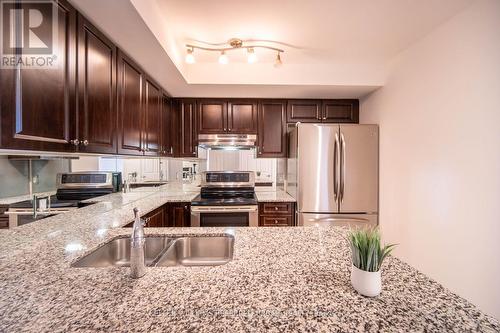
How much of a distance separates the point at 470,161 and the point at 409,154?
0.63 metres

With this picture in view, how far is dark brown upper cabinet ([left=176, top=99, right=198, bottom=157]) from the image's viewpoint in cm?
304

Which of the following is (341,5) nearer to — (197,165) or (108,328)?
(108,328)

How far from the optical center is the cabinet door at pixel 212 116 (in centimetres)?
303

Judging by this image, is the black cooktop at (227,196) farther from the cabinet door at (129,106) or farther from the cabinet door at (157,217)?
the cabinet door at (129,106)

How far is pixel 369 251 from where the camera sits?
68cm

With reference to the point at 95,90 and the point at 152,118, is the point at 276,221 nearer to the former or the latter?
the point at 152,118

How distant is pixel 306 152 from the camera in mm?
2584

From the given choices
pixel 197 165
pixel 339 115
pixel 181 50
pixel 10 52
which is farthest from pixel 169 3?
pixel 339 115

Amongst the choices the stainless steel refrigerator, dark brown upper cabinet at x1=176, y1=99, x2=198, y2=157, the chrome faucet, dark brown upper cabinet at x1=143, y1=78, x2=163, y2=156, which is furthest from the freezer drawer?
the chrome faucet

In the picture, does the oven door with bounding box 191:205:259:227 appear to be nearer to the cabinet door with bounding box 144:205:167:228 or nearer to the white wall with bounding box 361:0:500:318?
the cabinet door with bounding box 144:205:167:228

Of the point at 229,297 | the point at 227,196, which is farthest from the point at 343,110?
the point at 229,297

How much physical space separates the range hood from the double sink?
70.9 inches

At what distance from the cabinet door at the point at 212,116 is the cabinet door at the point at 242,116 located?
0.09m

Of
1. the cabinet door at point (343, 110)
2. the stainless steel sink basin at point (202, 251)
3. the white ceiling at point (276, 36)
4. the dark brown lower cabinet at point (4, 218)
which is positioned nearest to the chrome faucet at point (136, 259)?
the stainless steel sink basin at point (202, 251)
